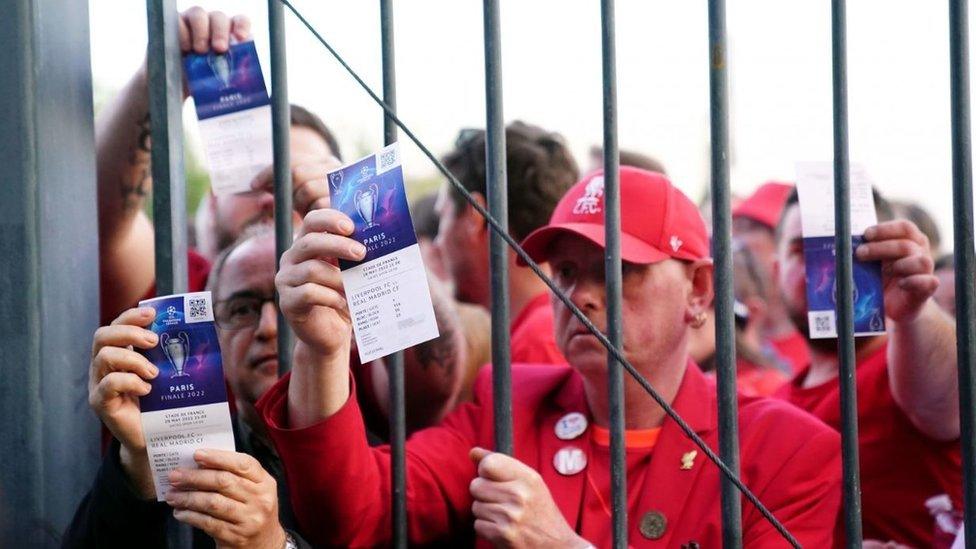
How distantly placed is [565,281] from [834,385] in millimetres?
863

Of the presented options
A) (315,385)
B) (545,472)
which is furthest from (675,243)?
(315,385)

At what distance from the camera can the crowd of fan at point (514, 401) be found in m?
1.85

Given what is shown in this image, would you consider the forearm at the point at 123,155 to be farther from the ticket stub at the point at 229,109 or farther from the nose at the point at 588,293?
the nose at the point at 588,293

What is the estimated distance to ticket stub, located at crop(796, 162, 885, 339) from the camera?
195 centimetres

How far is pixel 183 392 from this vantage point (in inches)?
69.3

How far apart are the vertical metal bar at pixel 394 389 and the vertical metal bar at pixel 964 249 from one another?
2.49ft

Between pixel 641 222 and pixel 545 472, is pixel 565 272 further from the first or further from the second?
pixel 545 472

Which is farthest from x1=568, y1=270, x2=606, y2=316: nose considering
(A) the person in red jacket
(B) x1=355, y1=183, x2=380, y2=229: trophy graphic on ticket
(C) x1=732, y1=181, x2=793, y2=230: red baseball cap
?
(C) x1=732, y1=181, x2=793, y2=230: red baseball cap

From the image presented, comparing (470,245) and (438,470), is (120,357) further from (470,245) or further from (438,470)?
(470,245)

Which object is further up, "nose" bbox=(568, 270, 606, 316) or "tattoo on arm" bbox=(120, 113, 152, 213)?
"tattoo on arm" bbox=(120, 113, 152, 213)

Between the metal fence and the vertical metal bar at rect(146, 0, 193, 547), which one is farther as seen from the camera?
the vertical metal bar at rect(146, 0, 193, 547)

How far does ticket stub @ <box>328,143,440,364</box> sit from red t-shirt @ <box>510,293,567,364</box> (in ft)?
4.98

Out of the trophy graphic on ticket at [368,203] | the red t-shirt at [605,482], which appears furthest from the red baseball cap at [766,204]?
the trophy graphic on ticket at [368,203]

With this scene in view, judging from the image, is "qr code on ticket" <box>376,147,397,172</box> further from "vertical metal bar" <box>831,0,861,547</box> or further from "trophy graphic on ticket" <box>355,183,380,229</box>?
"vertical metal bar" <box>831,0,861,547</box>
